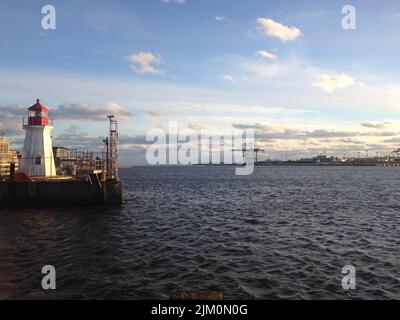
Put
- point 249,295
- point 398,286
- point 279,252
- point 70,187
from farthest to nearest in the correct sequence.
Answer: point 70,187 < point 279,252 < point 398,286 < point 249,295

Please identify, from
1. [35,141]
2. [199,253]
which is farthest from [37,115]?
[199,253]

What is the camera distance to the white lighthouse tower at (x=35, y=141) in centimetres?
4091

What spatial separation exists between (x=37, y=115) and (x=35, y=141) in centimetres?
328

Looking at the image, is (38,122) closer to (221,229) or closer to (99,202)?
(99,202)

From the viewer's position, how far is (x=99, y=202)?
39844mm

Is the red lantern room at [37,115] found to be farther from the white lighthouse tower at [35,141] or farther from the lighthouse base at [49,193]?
the lighthouse base at [49,193]

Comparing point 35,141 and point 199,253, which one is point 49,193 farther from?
point 199,253

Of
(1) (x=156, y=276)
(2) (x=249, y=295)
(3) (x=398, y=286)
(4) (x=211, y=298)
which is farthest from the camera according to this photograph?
(1) (x=156, y=276)

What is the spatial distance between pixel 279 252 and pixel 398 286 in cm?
714

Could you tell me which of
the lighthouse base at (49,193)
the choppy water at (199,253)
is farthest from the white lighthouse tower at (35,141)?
the choppy water at (199,253)

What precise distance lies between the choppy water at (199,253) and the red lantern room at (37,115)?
11269mm
